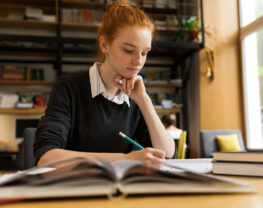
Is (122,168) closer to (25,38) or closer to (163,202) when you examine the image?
(163,202)

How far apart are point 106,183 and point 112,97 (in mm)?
880

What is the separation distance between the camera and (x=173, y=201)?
1.36 feet

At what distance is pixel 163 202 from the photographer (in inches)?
16.1

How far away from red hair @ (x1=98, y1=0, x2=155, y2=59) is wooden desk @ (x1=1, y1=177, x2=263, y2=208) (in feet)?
2.76

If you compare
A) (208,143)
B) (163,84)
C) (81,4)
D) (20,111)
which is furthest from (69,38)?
(208,143)

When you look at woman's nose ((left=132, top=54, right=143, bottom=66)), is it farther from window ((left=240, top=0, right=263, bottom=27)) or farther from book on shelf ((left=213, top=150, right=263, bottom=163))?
window ((left=240, top=0, right=263, bottom=27))

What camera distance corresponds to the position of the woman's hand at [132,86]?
3.93ft

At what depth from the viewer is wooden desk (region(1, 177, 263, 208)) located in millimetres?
396

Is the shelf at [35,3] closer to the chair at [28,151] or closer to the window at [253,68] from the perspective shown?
the window at [253,68]

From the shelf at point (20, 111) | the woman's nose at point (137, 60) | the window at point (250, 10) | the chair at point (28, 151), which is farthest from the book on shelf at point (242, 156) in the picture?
the window at point (250, 10)

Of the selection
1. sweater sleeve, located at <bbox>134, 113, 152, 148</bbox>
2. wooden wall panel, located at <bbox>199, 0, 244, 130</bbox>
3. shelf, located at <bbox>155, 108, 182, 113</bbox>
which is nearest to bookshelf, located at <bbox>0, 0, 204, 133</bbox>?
shelf, located at <bbox>155, 108, 182, 113</bbox>

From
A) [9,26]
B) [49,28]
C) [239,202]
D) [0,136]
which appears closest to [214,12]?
[49,28]

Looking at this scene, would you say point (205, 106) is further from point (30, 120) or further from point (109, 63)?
point (109, 63)

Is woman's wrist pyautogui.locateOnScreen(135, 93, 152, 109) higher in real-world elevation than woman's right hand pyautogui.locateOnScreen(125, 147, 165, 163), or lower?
higher
